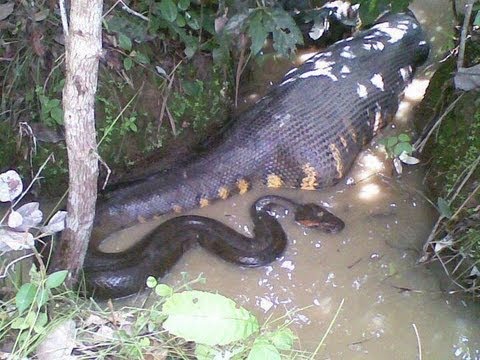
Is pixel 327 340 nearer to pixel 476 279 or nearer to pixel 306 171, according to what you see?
pixel 476 279

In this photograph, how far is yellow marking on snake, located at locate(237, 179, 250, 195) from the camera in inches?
173

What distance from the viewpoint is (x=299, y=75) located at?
4.86 metres

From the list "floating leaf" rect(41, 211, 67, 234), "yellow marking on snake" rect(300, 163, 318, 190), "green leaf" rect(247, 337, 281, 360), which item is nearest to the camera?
"green leaf" rect(247, 337, 281, 360)

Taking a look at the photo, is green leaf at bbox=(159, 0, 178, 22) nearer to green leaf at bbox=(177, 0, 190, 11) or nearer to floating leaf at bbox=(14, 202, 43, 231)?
green leaf at bbox=(177, 0, 190, 11)

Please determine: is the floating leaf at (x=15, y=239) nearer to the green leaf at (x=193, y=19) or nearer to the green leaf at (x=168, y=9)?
the green leaf at (x=168, y=9)

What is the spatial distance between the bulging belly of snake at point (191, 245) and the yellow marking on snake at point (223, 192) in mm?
221

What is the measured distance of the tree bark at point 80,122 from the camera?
7.74 ft

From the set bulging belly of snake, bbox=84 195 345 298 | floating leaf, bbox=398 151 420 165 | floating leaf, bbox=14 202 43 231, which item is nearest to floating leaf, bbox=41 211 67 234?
floating leaf, bbox=14 202 43 231

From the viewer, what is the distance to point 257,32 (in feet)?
12.3

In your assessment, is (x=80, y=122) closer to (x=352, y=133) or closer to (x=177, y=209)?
(x=177, y=209)

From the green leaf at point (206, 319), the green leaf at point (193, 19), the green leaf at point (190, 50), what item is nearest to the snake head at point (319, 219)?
the green leaf at point (190, 50)

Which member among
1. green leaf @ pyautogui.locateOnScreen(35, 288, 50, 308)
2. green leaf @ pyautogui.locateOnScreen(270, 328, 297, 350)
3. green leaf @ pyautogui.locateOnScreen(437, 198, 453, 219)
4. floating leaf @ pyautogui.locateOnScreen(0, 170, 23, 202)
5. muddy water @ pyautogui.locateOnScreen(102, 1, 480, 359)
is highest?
floating leaf @ pyautogui.locateOnScreen(0, 170, 23, 202)

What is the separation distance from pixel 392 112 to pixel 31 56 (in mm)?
2666

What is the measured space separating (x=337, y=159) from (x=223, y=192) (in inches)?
32.5
